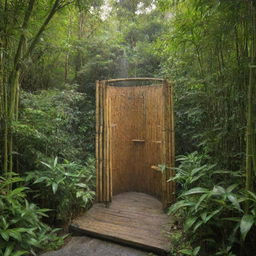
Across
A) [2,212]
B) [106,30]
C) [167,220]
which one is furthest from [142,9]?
[2,212]

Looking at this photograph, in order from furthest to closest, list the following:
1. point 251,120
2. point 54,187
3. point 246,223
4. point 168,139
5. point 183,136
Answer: point 183,136 → point 168,139 → point 54,187 → point 251,120 → point 246,223

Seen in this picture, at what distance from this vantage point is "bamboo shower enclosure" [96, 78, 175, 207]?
10.0ft

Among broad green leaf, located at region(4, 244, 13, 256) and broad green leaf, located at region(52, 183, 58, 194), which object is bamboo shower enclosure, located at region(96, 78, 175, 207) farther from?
broad green leaf, located at region(4, 244, 13, 256)

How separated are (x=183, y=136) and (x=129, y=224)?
5.83ft

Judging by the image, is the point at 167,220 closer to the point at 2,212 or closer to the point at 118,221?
the point at 118,221

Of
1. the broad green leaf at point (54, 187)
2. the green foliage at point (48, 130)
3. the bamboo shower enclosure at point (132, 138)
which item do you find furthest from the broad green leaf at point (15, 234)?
the bamboo shower enclosure at point (132, 138)

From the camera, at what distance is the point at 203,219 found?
1.69 meters

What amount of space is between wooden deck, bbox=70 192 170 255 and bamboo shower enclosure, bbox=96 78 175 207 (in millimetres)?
230

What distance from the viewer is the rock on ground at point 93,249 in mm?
2115

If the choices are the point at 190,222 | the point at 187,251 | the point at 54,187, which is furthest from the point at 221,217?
the point at 54,187

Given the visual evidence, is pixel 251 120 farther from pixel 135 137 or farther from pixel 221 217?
pixel 135 137

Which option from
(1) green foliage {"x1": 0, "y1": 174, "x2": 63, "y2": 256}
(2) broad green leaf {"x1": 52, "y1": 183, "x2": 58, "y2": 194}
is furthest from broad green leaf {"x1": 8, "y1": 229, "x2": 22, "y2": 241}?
(2) broad green leaf {"x1": 52, "y1": 183, "x2": 58, "y2": 194}

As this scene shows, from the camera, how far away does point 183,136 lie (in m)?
3.66

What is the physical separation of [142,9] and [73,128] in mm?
4139
